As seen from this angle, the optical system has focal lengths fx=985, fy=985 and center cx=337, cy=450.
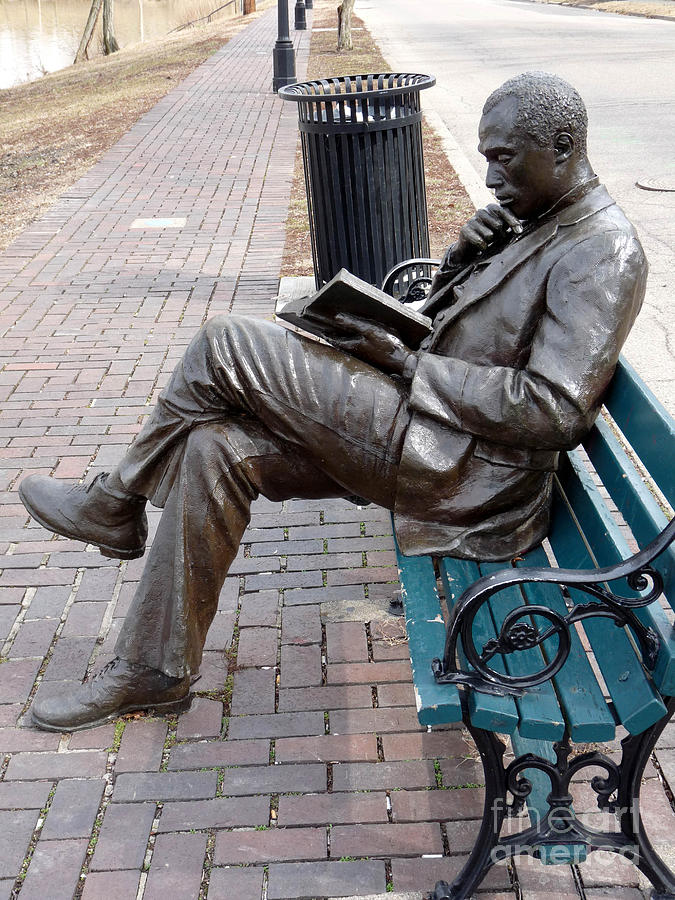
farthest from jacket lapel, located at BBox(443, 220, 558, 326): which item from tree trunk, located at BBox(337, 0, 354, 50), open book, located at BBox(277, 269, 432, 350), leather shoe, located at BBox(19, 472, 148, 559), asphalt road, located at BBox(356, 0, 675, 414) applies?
tree trunk, located at BBox(337, 0, 354, 50)

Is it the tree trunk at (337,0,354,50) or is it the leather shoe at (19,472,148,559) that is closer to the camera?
the leather shoe at (19,472,148,559)

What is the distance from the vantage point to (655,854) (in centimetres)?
238

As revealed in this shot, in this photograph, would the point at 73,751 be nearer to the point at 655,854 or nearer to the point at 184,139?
the point at 655,854

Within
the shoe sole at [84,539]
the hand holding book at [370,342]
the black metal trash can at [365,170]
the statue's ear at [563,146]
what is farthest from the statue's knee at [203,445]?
the black metal trash can at [365,170]

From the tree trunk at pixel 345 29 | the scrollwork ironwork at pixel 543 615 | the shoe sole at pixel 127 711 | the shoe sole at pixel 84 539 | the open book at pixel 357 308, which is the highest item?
the open book at pixel 357 308

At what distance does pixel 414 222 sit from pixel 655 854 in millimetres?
4067

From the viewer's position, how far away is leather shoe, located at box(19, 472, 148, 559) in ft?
9.78

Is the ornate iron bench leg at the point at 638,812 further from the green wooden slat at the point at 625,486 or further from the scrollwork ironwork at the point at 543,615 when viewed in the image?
the green wooden slat at the point at 625,486

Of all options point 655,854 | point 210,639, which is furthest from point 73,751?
point 655,854

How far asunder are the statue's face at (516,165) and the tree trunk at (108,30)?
1027 inches

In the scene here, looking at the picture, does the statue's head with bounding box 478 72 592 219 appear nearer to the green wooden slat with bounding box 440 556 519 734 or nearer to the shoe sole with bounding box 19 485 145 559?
the green wooden slat with bounding box 440 556 519 734

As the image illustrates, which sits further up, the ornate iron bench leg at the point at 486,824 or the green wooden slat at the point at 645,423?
the green wooden slat at the point at 645,423

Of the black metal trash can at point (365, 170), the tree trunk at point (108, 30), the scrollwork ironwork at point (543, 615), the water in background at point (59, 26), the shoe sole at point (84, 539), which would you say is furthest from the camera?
the water in background at point (59, 26)

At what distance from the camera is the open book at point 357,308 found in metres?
2.66
